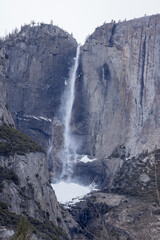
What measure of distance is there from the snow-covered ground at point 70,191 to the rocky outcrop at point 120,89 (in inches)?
203

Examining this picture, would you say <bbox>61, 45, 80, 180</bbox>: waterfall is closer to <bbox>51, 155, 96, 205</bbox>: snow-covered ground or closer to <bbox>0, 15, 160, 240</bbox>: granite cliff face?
<bbox>0, 15, 160, 240</bbox>: granite cliff face

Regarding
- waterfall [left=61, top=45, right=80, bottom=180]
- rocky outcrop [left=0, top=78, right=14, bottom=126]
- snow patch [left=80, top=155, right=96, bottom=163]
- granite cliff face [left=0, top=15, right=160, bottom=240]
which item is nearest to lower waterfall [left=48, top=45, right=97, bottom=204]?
waterfall [left=61, top=45, right=80, bottom=180]

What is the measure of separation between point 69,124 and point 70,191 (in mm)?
11002

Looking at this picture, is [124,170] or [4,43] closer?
[124,170]

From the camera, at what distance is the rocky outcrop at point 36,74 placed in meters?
83.8

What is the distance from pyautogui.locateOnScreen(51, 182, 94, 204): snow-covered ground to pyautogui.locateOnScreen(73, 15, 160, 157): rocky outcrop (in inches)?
203

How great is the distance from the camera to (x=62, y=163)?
84750 millimetres

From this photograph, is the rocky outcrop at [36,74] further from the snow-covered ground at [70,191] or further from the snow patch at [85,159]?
the snow-covered ground at [70,191]

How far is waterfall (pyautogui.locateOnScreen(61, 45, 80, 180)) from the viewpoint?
8450cm

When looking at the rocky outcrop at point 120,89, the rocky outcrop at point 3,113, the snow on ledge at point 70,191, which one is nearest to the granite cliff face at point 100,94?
the rocky outcrop at point 120,89

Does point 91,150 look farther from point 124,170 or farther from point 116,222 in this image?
point 116,222

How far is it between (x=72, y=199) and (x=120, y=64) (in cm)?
1977

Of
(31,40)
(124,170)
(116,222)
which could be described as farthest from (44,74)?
(116,222)

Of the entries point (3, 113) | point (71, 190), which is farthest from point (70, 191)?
point (3, 113)
